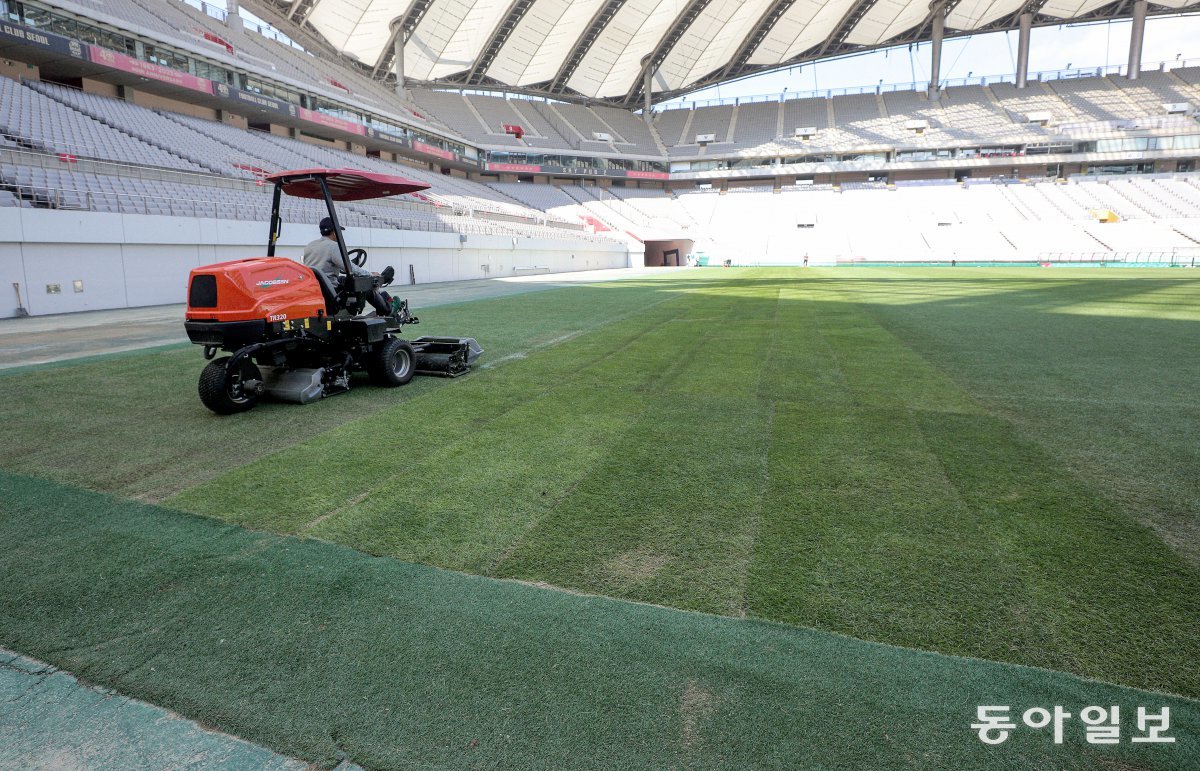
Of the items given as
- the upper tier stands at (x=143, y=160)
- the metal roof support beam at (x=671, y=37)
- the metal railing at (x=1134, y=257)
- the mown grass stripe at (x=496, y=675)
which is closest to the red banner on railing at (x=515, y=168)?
the metal roof support beam at (x=671, y=37)

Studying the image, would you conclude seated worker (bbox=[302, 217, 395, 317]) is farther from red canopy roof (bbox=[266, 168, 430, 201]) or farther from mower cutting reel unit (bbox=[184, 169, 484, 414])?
red canopy roof (bbox=[266, 168, 430, 201])

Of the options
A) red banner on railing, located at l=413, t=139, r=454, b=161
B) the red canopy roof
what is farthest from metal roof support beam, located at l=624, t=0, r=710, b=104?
the red canopy roof

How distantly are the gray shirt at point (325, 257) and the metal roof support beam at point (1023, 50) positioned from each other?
71.7m

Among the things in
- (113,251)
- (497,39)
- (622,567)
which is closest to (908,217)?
(497,39)

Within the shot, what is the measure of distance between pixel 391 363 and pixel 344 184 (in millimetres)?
1879

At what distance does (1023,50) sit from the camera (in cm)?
5909

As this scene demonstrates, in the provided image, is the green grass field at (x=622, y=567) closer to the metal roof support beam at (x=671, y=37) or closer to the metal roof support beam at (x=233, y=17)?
the metal roof support beam at (x=233, y=17)

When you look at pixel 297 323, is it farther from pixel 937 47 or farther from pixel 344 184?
pixel 937 47

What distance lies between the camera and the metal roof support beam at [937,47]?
5519cm

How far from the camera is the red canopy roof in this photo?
18.9ft

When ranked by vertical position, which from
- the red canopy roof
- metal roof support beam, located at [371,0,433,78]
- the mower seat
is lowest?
the mower seat

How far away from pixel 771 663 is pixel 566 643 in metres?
0.75

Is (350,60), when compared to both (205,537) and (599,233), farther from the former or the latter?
(205,537)

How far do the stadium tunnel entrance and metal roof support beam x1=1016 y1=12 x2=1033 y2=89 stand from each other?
119 feet
